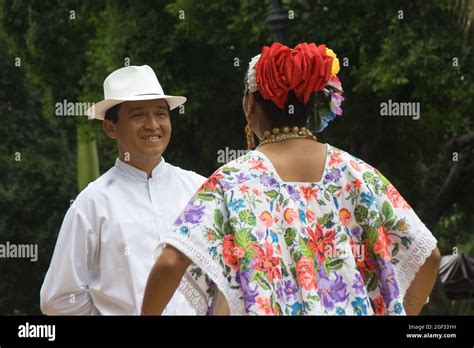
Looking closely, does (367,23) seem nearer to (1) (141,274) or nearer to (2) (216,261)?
(1) (141,274)

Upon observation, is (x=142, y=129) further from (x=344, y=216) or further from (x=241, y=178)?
(x=344, y=216)

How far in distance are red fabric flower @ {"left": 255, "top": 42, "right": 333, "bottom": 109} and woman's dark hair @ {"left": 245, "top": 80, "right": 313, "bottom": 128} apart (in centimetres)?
2

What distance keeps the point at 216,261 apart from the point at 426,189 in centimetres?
1445

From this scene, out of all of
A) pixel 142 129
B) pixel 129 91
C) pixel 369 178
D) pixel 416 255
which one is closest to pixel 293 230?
pixel 369 178

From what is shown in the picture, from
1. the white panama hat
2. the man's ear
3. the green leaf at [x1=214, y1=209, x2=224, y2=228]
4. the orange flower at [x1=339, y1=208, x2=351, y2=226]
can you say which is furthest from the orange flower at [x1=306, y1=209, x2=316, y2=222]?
the man's ear

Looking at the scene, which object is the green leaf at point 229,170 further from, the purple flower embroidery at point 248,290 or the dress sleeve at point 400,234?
the dress sleeve at point 400,234

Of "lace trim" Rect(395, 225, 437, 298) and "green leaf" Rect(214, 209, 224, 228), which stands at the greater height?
"green leaf" Rect(214, 209, 224, 228)

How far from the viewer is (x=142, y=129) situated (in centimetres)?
636

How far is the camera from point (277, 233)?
484 centimetres

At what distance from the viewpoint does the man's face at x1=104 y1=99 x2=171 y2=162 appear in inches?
250

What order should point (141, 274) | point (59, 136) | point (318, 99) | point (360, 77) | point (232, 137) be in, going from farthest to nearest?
point (59, 136) → point (232, 137) → point (360, 77) → point (141, 274) → point (318, 99)

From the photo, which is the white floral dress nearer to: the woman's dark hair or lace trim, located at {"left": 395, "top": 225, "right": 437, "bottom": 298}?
lace trim, located at {"left": 395, "top": 225, "right": 437, "bottom": 298}

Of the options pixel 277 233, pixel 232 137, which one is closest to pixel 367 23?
pixel 232 137

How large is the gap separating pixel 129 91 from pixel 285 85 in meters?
1.67
